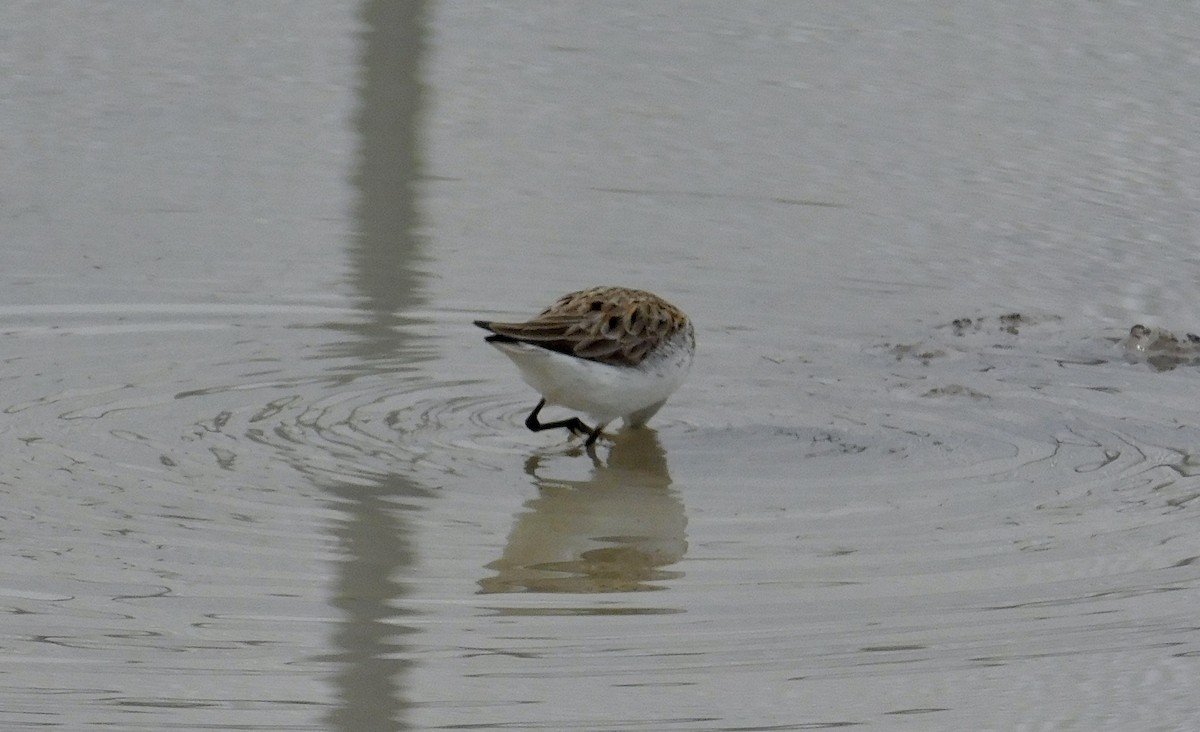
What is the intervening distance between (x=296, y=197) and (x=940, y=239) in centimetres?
276

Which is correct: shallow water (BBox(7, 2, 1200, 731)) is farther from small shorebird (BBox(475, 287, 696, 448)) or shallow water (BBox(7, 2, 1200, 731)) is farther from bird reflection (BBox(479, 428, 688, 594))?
small shorebird (BBox(475, 287, 696, 448))

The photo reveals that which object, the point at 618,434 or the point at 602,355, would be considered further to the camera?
the point at 618,434

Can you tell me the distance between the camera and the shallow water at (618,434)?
15.7ft

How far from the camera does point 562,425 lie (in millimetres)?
6973

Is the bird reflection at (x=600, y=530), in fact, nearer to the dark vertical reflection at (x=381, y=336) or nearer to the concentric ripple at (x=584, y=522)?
the concentric ripple at (x=584, y=522)

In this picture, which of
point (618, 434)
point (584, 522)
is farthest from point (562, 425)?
point (584, 522)

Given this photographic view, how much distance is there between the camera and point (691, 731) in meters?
4.40

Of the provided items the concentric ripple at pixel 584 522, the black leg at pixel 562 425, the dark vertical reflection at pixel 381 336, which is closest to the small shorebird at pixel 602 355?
the black leg at pixel 562 425

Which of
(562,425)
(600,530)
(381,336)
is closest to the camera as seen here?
(600,530)

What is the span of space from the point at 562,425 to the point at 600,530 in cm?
104

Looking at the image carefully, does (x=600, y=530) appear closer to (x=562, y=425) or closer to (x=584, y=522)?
(x=584, y=522)

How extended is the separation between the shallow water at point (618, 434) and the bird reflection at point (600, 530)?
22 mm

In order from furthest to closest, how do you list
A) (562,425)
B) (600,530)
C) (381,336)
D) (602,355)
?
(381,336), (562,425), (602,355), (600,530)

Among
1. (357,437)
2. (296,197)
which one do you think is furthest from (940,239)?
(357,437)
